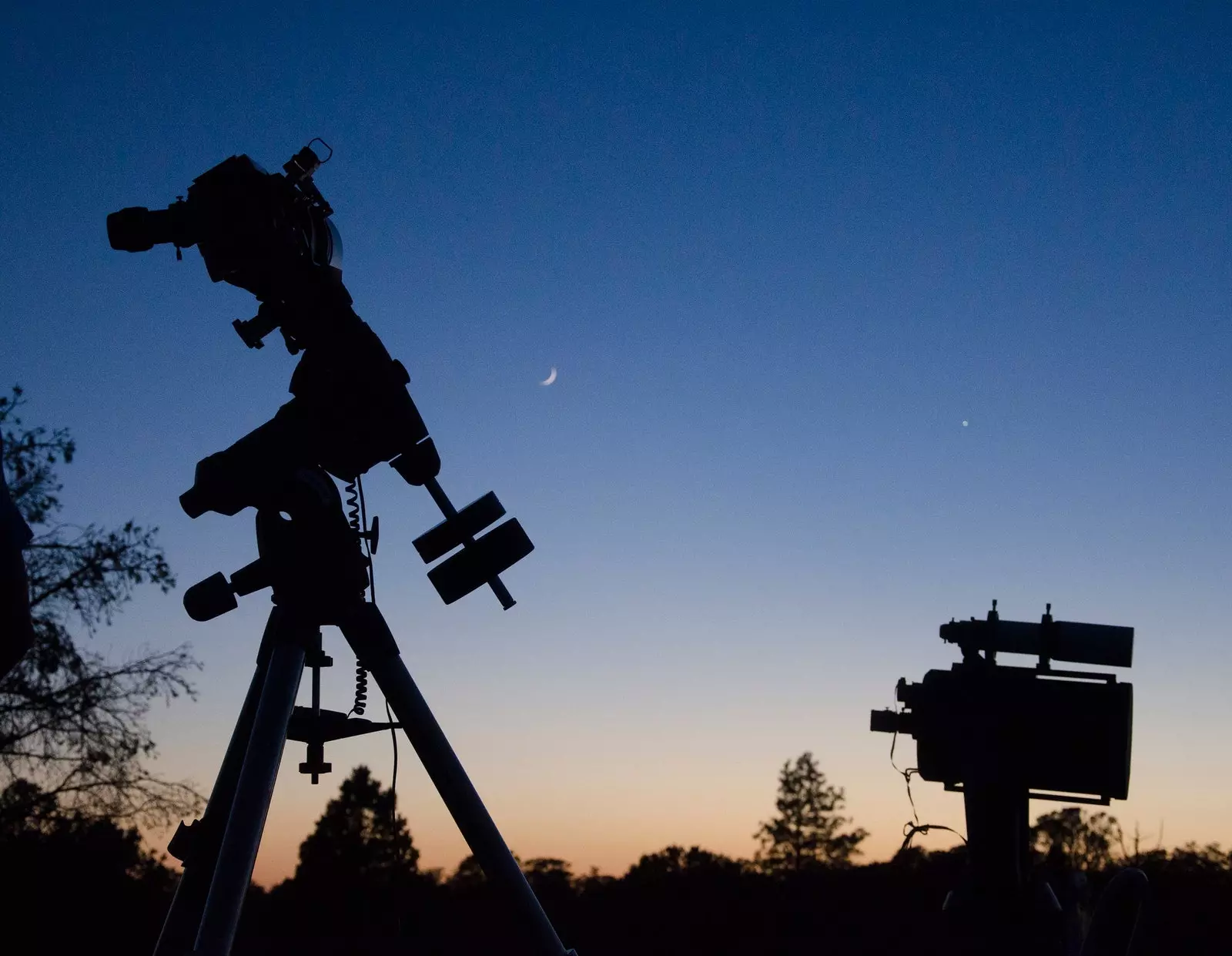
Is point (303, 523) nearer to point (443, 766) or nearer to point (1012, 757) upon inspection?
point (443, 766)

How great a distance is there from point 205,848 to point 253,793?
0.38 meters

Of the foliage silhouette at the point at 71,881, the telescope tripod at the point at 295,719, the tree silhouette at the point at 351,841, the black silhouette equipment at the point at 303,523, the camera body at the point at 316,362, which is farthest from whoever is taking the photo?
the tree silhouette at the point at 351,841

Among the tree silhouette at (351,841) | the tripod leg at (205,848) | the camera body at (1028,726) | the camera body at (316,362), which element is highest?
the camera body at (316,362)

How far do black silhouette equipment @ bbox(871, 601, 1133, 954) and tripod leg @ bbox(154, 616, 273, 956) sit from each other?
7.77ft

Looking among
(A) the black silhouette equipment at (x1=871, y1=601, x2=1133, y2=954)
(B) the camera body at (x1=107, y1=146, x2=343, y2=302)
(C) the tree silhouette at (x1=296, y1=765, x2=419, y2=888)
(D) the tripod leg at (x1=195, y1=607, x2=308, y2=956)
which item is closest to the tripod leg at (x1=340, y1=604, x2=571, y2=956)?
(D) the tripod leg at (x1=195, y1=607, x2=308, y2=956)

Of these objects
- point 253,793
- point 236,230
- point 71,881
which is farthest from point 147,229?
point 71,881

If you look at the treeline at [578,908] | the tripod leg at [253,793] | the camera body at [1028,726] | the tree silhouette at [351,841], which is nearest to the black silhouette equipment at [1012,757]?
the camera body at [1028,726]

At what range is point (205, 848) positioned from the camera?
313 cm

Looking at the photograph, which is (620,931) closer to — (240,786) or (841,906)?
(841,906)

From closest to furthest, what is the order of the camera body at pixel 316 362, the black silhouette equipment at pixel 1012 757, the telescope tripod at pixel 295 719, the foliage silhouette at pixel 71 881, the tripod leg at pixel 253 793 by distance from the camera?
the tripod leg at pixel 253 793 → the telescope tripod at pixel 295 719 → the black silhouette equipment at pixel 1012 757 → the camera body at pixel 316 362 → the foliage silhouette at pixel 71 881

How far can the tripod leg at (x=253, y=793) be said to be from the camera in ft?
9.00

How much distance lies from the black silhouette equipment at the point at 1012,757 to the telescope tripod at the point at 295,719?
1.50m

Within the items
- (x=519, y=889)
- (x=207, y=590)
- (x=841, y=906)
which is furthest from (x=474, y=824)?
(x=841, y=906)

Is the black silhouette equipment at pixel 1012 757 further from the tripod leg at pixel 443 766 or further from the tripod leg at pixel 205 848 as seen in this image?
the tripod leg at pixel 205 848
